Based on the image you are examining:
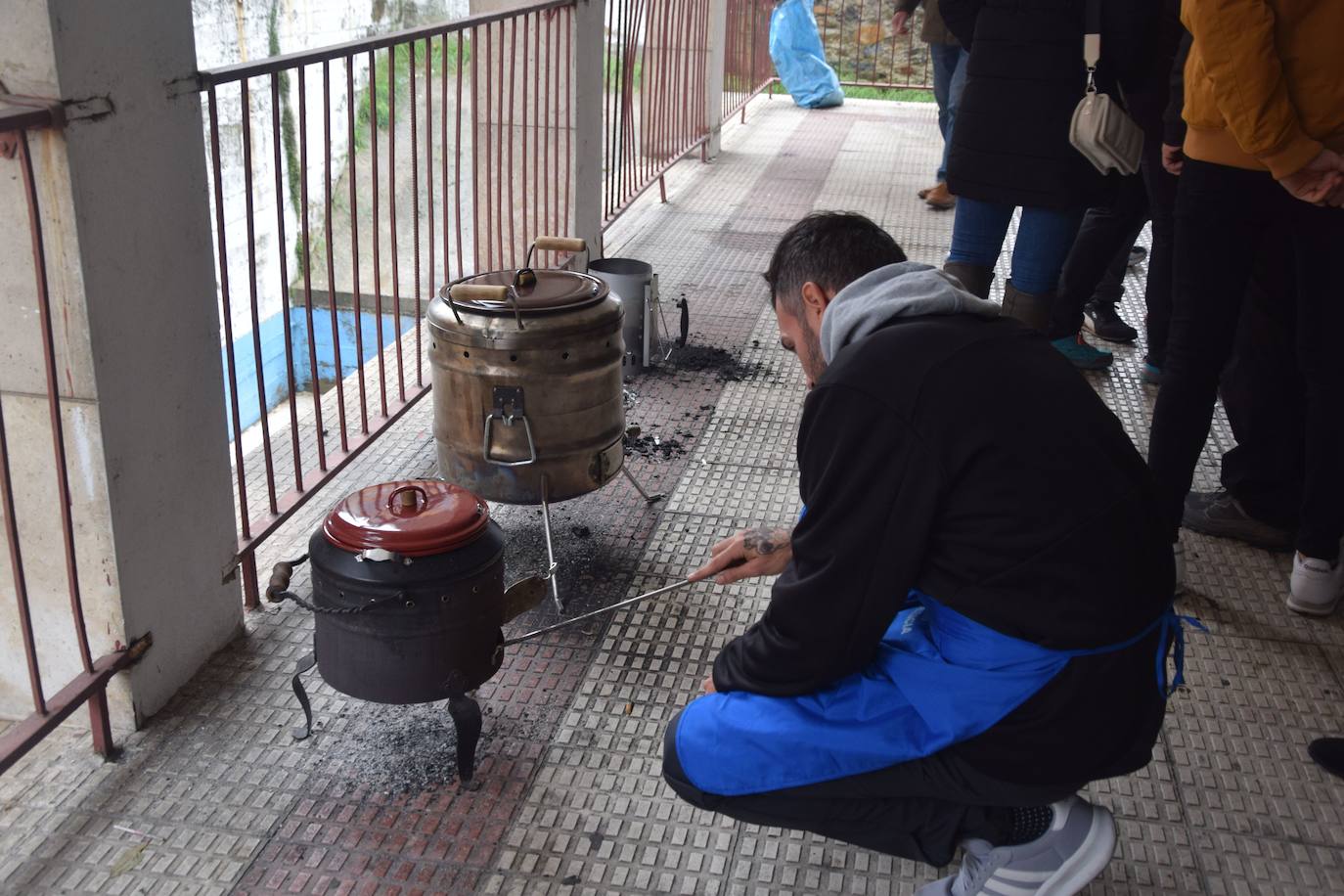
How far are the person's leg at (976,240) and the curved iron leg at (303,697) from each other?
264 centimetres

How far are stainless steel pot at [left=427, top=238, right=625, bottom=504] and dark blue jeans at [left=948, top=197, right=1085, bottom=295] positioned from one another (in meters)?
1.60

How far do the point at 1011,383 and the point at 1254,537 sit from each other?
239 cm

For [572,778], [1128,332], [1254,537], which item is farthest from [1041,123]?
[572,778]

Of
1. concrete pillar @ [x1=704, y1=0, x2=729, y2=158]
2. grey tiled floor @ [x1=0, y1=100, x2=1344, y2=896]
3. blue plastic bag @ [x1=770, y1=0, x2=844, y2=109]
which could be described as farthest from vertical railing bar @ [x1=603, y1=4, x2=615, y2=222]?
blue plastic bag @ [x1=770, y1=0, x2=844, y2=109]

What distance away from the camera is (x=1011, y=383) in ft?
6.02

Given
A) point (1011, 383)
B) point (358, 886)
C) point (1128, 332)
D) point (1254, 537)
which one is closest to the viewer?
point (1011, 383)

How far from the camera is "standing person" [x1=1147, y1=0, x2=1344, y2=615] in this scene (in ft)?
9.34

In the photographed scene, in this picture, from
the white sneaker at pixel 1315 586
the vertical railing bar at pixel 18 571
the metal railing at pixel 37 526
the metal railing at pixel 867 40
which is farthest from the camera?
the metal railing at pixel 867 40

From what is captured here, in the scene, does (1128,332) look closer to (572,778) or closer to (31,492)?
(572,778)

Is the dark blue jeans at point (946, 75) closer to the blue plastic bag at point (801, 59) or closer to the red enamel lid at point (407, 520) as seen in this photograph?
the blue plastic bag at point (801, 59)

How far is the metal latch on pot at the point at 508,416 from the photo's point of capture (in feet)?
10.6

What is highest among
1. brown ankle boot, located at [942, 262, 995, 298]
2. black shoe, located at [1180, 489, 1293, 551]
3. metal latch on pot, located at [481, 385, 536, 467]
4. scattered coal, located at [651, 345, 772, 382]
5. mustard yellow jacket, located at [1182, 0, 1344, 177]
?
mustard yellow jacket, located at [1182, 0, 1344, 177]

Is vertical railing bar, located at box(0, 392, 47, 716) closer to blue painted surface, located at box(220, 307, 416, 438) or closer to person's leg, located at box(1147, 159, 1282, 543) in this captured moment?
person's leg, located at box(1147, 159, 1282, 543)

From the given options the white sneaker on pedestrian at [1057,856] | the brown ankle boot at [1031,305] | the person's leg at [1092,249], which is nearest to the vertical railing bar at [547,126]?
the brown ankle boot at [1031,305]
